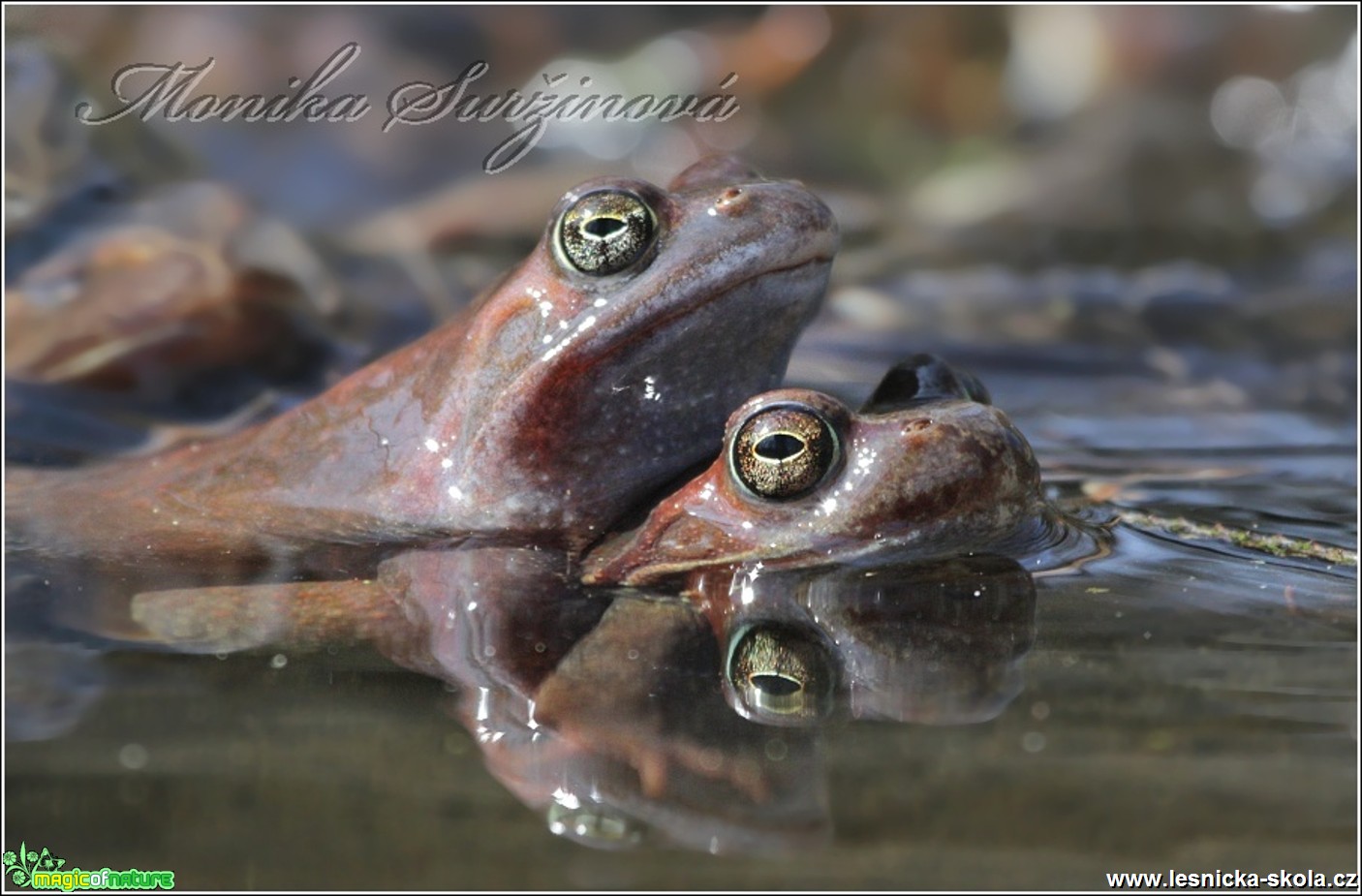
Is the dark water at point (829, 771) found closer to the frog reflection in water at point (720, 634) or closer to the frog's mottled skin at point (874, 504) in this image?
the frog reflection in water at point (720, 634)

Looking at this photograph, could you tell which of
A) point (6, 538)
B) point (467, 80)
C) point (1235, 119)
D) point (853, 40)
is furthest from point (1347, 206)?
point (6, 538)

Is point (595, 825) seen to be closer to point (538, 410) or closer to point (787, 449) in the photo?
point (787, 449)

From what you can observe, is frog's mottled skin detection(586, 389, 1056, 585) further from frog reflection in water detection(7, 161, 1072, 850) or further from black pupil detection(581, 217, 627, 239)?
black pupil detection(581, 217, 627, 239)

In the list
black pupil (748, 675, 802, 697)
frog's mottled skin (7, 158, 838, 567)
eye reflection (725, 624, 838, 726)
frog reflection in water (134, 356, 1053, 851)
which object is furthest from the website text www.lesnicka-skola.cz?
frog's mottled skin (7, 158, 838, 567)

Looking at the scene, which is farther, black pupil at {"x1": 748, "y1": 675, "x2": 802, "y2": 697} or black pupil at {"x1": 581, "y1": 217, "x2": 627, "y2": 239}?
black pupil at {"x1": 581, "y1": 217, "x2": 627, "y2": 239}

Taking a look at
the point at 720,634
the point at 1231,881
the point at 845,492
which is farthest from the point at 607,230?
the point at 1231,881

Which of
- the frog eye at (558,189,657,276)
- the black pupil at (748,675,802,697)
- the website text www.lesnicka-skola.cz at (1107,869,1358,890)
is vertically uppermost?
the frog eye at (558,189,657,276)

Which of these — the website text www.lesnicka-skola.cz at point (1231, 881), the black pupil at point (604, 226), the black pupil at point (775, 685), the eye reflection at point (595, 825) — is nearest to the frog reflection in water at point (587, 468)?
the black pupil at point (604, 226)

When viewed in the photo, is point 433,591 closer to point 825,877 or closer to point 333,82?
point 825,877
